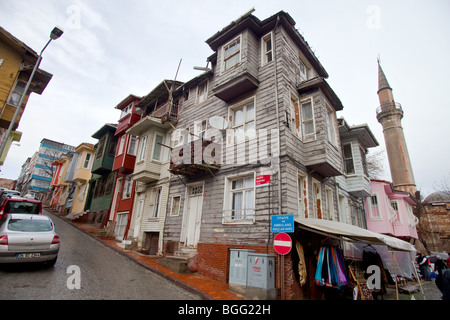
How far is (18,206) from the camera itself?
12492 mm

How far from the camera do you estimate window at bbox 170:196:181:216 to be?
489 inches

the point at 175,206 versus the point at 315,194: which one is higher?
the point at 315,194

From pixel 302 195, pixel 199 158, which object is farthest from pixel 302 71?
pixel 199 158

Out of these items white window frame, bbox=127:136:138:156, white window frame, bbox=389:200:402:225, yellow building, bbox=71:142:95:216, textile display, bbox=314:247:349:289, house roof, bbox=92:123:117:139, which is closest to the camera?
textile display, bbox=314:247:349:289

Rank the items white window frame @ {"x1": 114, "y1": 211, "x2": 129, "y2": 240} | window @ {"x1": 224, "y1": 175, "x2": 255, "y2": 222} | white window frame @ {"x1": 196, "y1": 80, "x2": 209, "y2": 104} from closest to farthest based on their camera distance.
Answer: window @ {"x1": 224, "y1": 175, "x2": 255, "y2": 222} → white window frame @ {"x1": 196, "y1": 80, "x2": 209, "y2": 104} → white window frame @ {"x1": 114, "y1": 211, "x2": 129, "y2": 240}

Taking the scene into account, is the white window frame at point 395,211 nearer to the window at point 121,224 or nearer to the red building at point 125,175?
the red building at point 125,175

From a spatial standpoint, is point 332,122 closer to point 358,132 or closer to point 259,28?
point 358,132

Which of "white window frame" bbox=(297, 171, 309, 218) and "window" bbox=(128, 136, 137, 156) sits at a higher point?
"window" bbox=(128, 136, 137, 156)

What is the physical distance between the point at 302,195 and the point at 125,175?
1456cm

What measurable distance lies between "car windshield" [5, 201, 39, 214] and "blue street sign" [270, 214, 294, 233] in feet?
45.8

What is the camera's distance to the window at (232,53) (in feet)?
38.2

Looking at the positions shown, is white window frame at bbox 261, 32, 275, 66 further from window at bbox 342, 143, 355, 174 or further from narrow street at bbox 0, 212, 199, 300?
narrow street at bbox 0, 212, 199, 300

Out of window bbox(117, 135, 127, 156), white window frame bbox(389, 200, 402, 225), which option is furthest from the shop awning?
window bbox(117, 135, 127, 156)

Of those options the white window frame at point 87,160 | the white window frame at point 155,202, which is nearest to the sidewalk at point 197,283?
the white window frame at point 155,202
